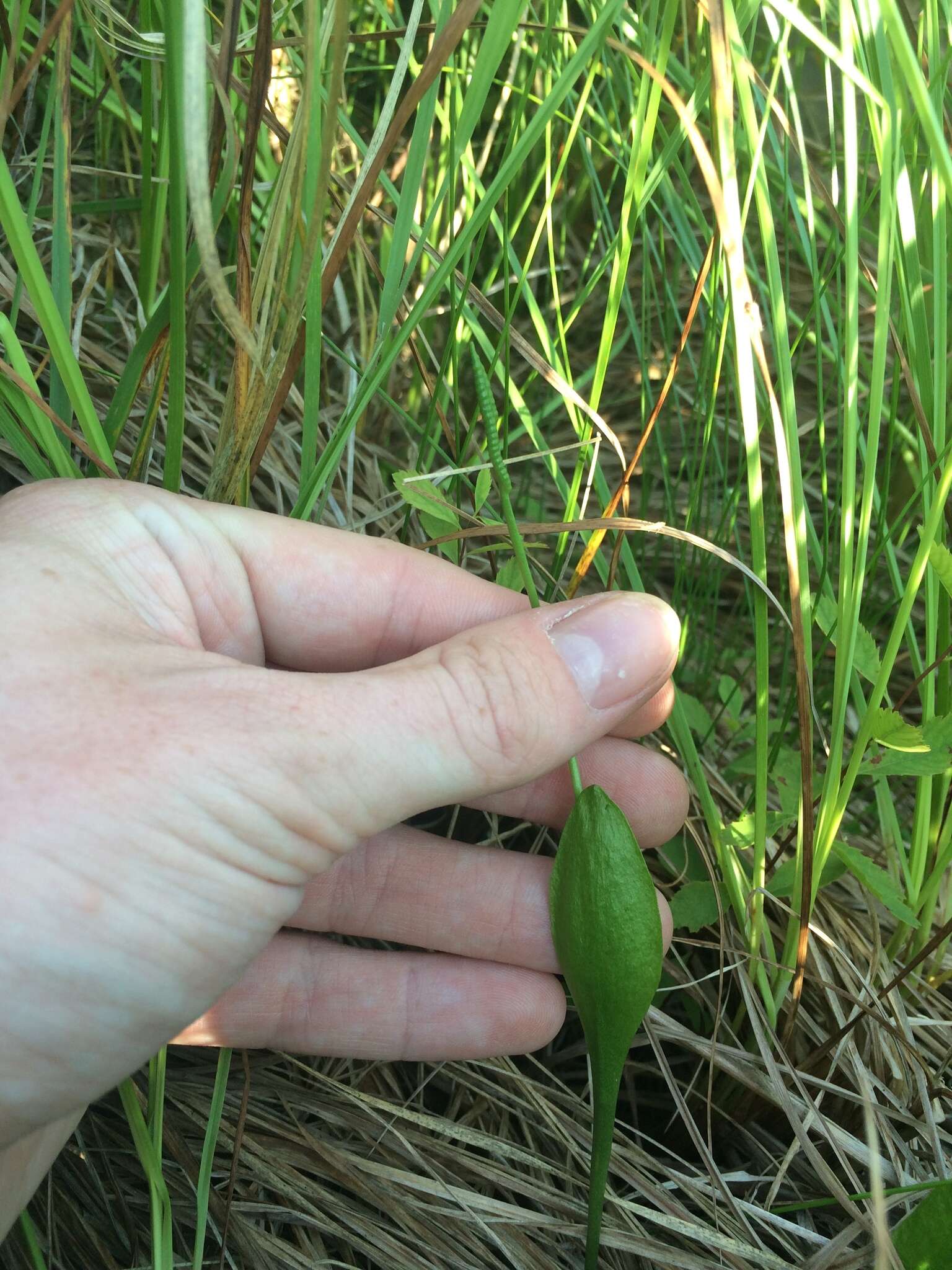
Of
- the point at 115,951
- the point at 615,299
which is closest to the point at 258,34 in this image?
the point at 615,299

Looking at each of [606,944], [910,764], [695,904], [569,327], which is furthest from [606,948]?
[569,327]

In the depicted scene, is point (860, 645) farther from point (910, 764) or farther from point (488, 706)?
point (488, 706)

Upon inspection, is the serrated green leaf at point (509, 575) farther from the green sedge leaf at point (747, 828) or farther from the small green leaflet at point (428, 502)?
the green sedge leaf at point (747, 828)

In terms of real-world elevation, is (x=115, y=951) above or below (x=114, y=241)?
below

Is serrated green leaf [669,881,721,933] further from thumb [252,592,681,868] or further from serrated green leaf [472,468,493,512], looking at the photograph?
serrated green leaf [472,468,493,512]

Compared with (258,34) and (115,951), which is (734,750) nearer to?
(115,951)

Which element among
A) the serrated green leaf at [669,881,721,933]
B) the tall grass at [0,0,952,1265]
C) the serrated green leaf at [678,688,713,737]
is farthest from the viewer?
the serrated green leaf at [678,688,713,737]

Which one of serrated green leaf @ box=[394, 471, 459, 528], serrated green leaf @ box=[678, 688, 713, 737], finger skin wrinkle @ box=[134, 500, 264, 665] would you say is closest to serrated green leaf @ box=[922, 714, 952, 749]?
serrated green leaf @ box=[678, 688, 713, 737]
